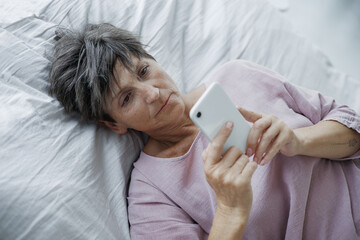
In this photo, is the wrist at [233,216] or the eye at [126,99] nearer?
the wrist at [233,216]

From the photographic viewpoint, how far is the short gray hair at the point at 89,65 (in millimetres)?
812

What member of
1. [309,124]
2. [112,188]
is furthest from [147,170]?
[309,124]

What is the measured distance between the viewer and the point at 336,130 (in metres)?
0.82

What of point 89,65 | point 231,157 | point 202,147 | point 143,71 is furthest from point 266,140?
point 89,65

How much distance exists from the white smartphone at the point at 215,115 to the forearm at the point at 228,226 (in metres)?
0.14

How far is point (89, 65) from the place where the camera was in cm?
82

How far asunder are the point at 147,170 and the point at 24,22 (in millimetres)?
563

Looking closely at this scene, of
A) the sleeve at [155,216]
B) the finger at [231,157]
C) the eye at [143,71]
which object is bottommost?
the sleeve at [155,216]

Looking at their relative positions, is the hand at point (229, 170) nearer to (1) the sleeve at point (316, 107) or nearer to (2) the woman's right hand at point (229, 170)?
(2) the woman's right hand at point (229, 170)

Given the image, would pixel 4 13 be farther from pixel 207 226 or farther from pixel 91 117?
pixel 207 226

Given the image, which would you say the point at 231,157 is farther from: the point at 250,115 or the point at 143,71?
the point at 143,71

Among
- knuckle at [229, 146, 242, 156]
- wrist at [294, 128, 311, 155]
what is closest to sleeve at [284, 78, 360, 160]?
wrist at [294, 128, 311, 155]

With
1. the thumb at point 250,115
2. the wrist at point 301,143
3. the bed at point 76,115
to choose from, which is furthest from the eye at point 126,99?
the wrist at point 301,143

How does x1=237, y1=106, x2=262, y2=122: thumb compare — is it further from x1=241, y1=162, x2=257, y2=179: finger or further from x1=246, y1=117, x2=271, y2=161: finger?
x1=241, y1=162, x2=257, y2=179: finger
